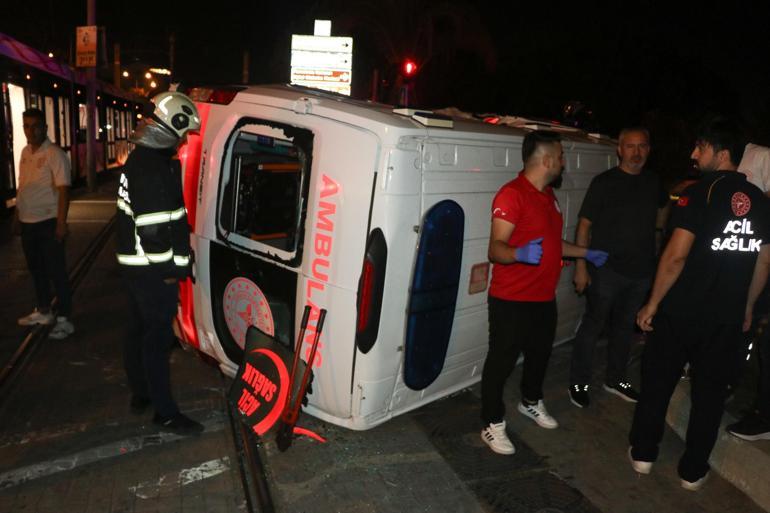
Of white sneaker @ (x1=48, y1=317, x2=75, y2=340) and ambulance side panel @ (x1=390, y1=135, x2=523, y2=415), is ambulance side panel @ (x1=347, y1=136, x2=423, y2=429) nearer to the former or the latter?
ambulance side panel @ (x1=390, y1=135, x2=523, y2=415)

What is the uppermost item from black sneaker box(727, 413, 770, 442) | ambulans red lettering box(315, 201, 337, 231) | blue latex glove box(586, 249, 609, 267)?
ambulans red lettering box(315, 201, 337, 231)

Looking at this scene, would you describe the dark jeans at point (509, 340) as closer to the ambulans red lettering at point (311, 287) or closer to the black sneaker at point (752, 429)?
the ambulans red lettering at point (311, 287)

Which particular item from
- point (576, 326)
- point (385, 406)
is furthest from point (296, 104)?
point (576, 326)

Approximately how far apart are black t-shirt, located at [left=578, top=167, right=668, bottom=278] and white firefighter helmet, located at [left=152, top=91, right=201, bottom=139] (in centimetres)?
270

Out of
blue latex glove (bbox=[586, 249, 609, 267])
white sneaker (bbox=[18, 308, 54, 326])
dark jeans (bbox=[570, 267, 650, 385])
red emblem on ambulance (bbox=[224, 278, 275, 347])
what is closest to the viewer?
red emblem on ambulance (bbox=[224, 278, 275, 347])

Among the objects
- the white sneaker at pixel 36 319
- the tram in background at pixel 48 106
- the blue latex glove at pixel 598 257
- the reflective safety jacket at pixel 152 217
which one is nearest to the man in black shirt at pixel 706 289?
the blue latex glove at pixel 598 257

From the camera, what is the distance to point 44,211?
523 cm

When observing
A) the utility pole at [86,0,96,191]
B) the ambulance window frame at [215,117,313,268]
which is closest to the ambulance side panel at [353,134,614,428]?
the ambulance window frame at [215,117,313,268]

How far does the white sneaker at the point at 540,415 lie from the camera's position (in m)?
4.07

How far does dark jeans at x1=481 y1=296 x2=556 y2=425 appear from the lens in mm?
3574

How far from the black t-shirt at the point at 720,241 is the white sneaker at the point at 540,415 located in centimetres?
125

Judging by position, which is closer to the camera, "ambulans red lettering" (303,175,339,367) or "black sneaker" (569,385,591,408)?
"ambulans red lettering" (303,175,339,367)

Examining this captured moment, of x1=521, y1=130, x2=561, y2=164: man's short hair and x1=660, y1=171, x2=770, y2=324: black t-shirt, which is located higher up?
x1=521, y1=130, x2=561, y2=164: man's short hair

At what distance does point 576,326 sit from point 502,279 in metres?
2.14
